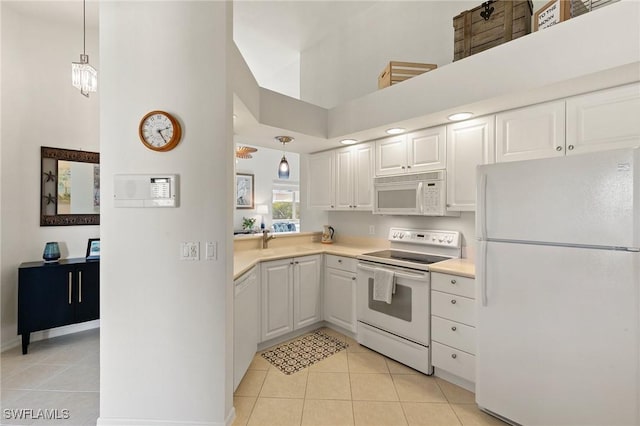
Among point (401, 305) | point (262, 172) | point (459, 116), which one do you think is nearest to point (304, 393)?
point (401, 305)

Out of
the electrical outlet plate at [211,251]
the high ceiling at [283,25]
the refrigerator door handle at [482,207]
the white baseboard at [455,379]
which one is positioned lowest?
the white baseboard at [455,379]

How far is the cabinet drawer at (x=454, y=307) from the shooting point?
2152mm

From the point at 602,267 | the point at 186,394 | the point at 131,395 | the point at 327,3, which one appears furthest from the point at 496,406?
the point at 327,3

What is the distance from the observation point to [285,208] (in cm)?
898

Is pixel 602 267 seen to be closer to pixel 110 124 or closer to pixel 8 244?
pixel 110 124

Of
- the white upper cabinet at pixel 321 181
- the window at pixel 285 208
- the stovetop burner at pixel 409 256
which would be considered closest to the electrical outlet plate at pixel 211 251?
the stovetop burner at pixel 409 256

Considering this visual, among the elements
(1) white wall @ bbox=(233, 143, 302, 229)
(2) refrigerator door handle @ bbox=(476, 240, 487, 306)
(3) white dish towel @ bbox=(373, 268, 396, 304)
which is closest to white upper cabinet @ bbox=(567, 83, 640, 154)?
(2) refrigerator door handle @ bbox=(476, 240, 487, 306)

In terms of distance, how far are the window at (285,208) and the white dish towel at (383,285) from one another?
6037 millimetres

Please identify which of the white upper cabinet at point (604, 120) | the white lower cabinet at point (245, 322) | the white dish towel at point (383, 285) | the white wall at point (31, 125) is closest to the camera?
the white upper cabinet at point (604, 120)

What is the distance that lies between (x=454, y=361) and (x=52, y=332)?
13.6ft

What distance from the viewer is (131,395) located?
179 centimetres

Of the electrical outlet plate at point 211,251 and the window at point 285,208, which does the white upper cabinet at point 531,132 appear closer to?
the electrical outlet plate at point 211,251

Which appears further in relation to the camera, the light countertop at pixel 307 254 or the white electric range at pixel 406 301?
the white electric range at pixel 406 301

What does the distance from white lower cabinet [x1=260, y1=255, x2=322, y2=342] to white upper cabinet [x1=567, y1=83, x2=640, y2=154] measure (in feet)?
8.14
